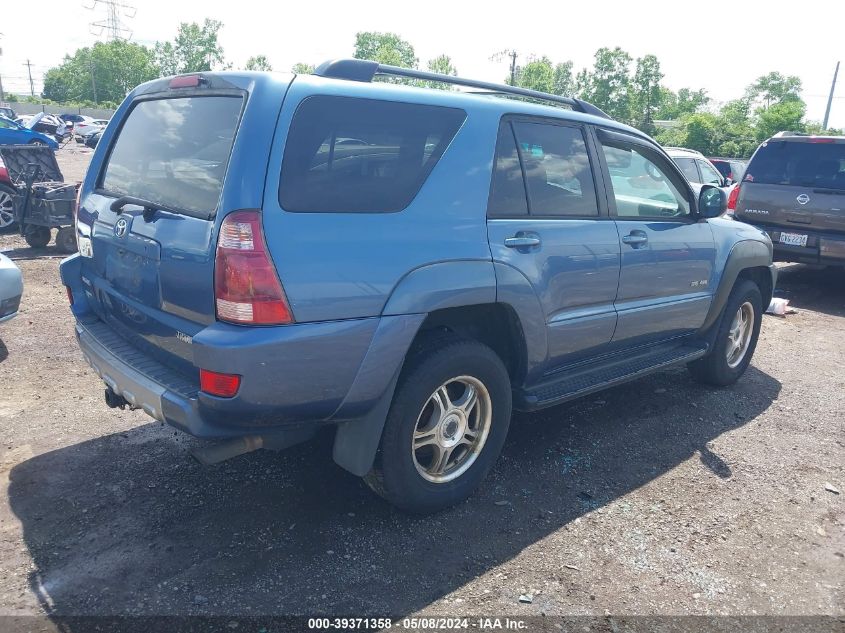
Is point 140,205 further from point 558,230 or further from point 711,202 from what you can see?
point 711,202

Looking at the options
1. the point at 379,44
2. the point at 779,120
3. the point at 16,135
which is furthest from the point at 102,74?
the point at 779,120

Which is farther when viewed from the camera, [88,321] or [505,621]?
[88,321]

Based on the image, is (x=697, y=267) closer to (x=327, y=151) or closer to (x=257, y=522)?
(x=327, y=151)

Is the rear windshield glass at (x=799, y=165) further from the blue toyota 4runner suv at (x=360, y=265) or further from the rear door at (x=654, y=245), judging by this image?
the blue toyota 4runner suv at (x=360, y=265)

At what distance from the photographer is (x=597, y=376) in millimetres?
4070

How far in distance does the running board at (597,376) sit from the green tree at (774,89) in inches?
3802

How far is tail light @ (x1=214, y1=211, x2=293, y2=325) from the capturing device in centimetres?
257

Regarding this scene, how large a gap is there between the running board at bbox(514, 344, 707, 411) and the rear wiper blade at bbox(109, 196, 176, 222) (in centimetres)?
200

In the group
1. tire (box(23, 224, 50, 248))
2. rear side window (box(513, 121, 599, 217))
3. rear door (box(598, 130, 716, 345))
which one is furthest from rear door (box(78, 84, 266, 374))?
tire (box(23, 224, 50, 248))

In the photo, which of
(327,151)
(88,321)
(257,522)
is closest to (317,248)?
(327,151)

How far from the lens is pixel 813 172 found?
334 inches

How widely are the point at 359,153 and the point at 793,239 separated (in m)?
7.34

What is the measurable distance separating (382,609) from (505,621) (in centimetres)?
49

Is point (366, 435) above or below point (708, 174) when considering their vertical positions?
below
